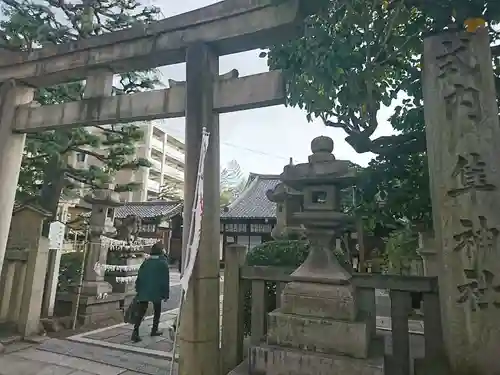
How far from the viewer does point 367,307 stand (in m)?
3.33

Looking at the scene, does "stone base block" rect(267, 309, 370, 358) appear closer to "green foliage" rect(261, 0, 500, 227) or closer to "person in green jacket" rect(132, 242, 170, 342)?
"green foliage" rect(261, 0, 500, 227)

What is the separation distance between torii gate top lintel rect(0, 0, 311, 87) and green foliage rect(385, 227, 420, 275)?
6.62 m

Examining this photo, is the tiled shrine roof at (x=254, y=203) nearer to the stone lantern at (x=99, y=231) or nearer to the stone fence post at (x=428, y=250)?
the stone lantern at (x=99, y=231)

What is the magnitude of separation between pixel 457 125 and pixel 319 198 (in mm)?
1473

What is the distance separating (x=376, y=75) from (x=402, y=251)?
22.6 ft

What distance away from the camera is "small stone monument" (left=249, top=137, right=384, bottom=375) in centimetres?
283

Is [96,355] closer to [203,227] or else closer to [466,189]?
A: [203,227]

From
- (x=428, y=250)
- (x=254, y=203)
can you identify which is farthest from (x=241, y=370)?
(x=254, y=203)

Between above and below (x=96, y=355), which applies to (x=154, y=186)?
above

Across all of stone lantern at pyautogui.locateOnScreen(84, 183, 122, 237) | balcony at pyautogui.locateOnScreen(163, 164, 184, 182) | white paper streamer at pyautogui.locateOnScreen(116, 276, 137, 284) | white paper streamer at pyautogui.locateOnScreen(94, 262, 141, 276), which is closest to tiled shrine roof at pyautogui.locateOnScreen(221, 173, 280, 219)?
white paper streamer at pyautogui.locateOnScreen(94, 262, 141, 276)

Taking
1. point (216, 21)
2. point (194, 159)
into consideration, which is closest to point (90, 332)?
point (194, 159)

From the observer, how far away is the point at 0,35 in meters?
8.00

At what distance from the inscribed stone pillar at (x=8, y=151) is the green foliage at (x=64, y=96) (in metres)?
2.43

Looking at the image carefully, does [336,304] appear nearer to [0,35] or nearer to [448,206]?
[448,206]
